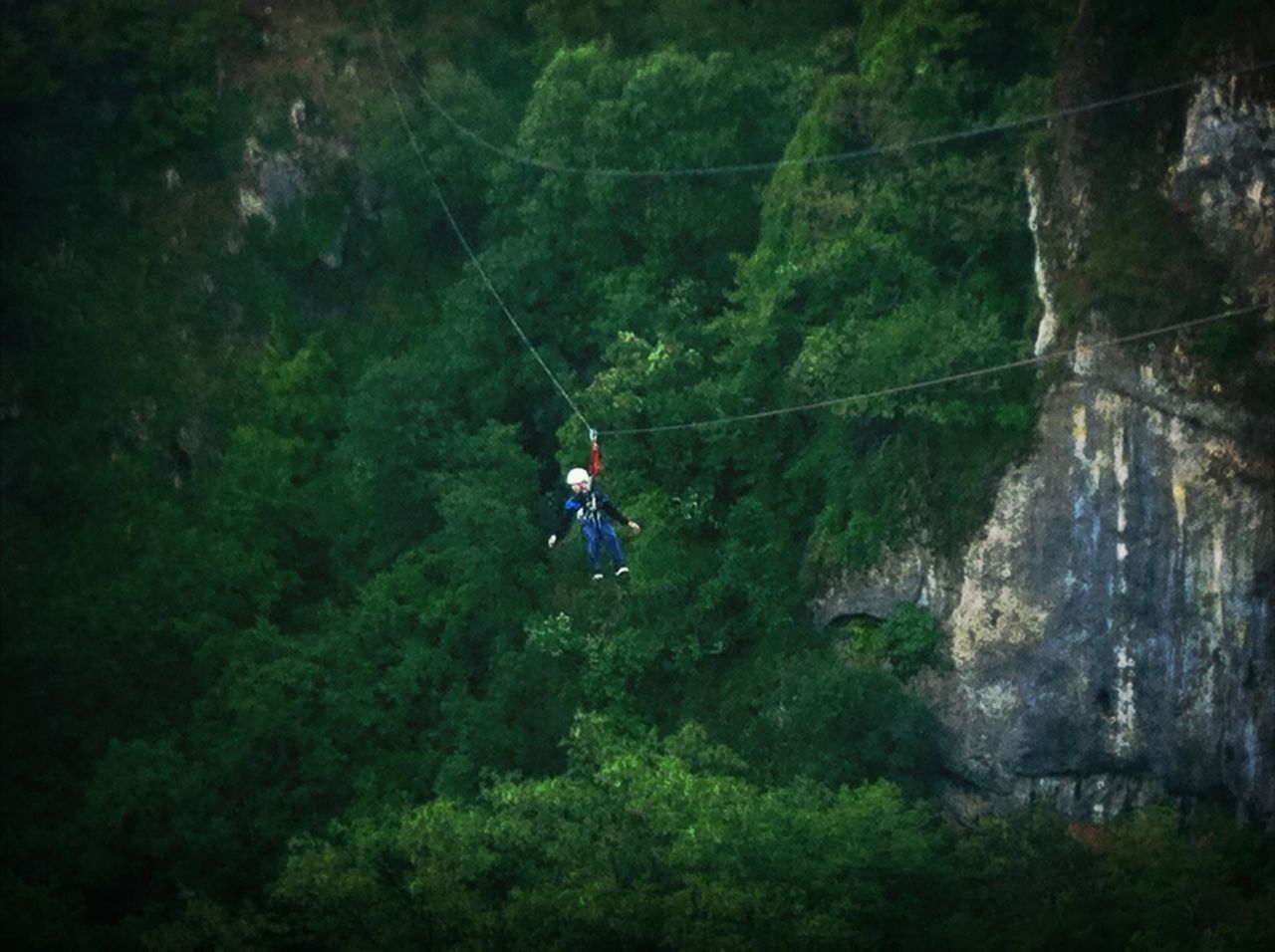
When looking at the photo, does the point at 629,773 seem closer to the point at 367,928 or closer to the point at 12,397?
the point at 367,928

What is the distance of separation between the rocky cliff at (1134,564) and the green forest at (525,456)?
1.44 ft

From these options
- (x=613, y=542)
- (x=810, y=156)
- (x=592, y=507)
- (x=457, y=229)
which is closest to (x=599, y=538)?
(x=613, y=542)

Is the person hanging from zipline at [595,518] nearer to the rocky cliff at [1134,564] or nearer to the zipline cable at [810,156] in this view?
the rocky cliff at [1134,564]

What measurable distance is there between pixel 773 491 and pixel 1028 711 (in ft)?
15.7

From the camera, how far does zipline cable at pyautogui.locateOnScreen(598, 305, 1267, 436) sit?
28688 mm

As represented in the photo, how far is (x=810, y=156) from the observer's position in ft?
107

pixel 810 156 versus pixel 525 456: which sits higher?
pixel 810 156

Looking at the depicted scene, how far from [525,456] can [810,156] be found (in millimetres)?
6205

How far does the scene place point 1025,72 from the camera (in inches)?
1256

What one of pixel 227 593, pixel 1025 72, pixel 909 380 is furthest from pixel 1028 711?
pixel 227 593

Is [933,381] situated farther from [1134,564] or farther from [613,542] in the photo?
[613,542]

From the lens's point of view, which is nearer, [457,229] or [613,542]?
[613,542]

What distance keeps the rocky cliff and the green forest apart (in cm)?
44

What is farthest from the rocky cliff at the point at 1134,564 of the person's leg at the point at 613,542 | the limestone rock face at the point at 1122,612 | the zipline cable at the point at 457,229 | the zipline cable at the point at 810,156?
the zipline cable at the point at 457,229
